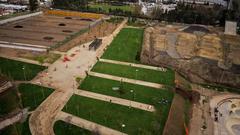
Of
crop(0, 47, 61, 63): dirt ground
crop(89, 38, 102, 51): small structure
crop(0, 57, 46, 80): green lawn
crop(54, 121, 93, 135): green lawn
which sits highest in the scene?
crop(89, 38, 102, 51): small structure

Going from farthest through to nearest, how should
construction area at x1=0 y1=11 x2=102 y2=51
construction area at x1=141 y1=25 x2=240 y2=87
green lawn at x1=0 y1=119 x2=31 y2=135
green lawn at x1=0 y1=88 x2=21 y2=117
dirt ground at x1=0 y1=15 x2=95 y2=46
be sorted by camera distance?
dirt ground at x1=0 y1=15 x2=95 y2=46 < construction area at x1=0 y1=11 x2=102 y2=51 < construction area at x1=141 y1=25 x2=240 y2=87 < green lawn at x1=0 y1=88 x2=21 y2=117 < green lawn at x1=0 y1=119 x2=31 y2=135

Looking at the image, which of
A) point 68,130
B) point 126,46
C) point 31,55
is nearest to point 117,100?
point 68,130

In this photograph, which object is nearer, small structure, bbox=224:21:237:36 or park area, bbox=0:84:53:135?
park area, bbox=0:84:53:135

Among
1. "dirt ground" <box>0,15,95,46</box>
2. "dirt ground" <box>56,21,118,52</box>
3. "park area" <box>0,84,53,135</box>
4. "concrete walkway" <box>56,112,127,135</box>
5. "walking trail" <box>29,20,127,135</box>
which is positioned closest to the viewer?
"park area" <box>0,84,53,135</box>

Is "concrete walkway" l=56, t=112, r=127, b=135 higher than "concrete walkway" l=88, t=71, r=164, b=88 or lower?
lower

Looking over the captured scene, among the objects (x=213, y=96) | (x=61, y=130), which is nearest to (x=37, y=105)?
(x=61, y=130)

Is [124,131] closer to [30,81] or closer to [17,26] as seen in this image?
[30,81]

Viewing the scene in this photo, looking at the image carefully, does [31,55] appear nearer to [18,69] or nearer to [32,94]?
[18,69]

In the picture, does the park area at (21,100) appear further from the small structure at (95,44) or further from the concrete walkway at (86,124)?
the small structure at (95,44)

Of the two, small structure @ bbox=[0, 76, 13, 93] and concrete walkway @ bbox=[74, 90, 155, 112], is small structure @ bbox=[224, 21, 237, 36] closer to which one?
concrete walkway @ bbox=[74, 90, 155, 112]

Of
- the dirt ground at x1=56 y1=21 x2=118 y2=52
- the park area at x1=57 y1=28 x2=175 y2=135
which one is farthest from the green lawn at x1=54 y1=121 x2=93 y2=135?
the dirt ground at x1=56 y1=21 x2=118 y2=52
